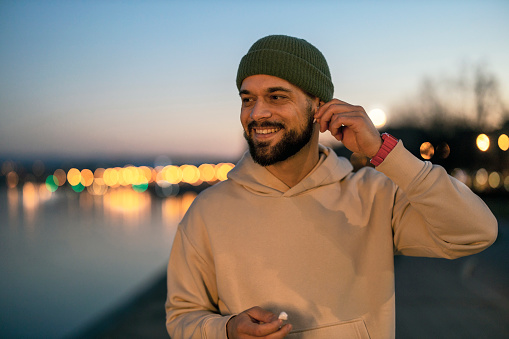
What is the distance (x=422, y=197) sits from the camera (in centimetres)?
222

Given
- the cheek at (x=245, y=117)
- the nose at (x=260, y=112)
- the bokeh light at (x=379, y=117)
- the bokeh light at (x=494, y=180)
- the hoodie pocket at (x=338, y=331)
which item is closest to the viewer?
the hoodie pocket at (x=338, y=331)

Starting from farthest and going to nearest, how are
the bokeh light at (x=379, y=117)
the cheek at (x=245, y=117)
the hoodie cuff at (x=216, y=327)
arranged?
the bokeh light at (x=379, y=117) → the cheek at (x=245, y=117) → the hoodie cuff at (x=216, y=327)

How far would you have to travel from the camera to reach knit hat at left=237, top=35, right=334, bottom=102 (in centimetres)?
276

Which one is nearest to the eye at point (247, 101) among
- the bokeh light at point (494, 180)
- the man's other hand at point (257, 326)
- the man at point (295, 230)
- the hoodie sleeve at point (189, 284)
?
the man at point (295, 230)

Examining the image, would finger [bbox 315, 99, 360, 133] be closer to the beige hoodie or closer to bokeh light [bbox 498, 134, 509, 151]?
the beige hoodie

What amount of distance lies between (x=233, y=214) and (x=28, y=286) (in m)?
26.9

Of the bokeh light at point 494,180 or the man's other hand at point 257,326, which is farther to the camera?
the bokeh light at point 494,180

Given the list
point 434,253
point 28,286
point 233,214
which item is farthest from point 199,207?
point 28,286

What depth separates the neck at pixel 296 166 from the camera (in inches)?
114

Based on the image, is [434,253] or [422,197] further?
[434,253]

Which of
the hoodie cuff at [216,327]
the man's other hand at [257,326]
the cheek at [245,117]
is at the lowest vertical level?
the hoodie cuff at [216,327]

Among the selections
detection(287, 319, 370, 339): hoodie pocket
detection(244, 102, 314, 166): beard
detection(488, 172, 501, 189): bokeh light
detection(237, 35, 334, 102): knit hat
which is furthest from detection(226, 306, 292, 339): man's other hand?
detection(488, 172, 501, 189): bokeh light

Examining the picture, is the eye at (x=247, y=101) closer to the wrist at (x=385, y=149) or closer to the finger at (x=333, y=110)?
the finger at (x=333, y=110)

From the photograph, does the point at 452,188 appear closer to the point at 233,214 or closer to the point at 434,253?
the point at 434,253
